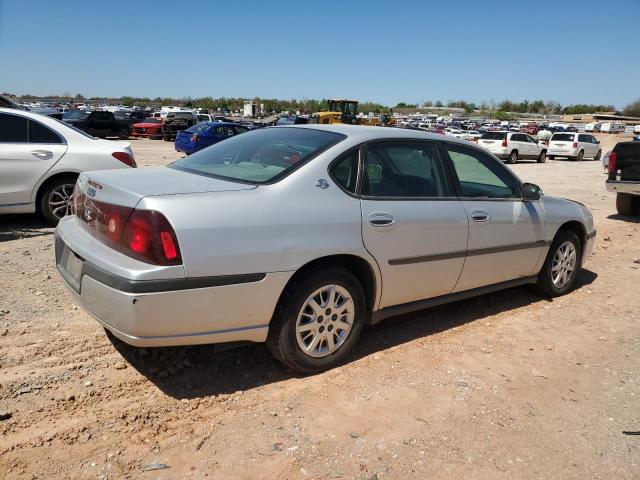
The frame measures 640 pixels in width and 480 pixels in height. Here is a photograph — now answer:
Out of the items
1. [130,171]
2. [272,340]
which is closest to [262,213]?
[272,340]

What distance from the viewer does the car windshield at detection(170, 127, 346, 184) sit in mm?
3488

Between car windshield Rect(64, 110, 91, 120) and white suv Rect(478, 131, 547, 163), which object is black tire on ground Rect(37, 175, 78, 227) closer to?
white suv Rect(478, 131, 547, 163)

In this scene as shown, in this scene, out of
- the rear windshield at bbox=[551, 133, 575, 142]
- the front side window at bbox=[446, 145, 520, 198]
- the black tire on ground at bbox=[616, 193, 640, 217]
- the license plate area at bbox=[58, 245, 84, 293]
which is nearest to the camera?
the license plate area at bbox=[58, 245, 84, 293]

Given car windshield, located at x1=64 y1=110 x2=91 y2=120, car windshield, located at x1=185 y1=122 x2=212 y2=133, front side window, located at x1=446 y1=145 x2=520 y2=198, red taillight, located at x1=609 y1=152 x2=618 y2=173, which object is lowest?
front side window, located at x1=446 y1=145 x2=520 y2=198

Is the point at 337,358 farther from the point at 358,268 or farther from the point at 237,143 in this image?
the point at 237,143

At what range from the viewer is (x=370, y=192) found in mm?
3660

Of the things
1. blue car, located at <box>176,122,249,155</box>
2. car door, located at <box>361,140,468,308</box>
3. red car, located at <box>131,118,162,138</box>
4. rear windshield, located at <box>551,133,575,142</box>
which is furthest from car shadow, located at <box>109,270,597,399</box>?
red car, located at <box>131,118,162,138</box>

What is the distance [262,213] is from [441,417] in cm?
158

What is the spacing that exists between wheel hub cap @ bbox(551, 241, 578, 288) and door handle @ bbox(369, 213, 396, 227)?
2344 mm

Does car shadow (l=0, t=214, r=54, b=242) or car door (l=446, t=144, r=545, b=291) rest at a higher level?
car door (l=446, t=144, r=545, b=291)

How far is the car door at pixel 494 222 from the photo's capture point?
14.1ft

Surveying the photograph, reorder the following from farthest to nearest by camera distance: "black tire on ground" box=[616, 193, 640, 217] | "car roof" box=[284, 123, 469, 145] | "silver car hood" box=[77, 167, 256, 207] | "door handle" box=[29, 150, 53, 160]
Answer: "black tire on ground" box=[616, 193, 640, 217]
"door handle" box=[29, 150, 53, 160]
"car roof" box=[284, 123, 469, 145]
"silver car hood" box=[77, 167, 256, 207]

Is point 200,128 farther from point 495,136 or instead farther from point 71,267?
point 71,267

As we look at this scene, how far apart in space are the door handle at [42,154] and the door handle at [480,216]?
201 inches
